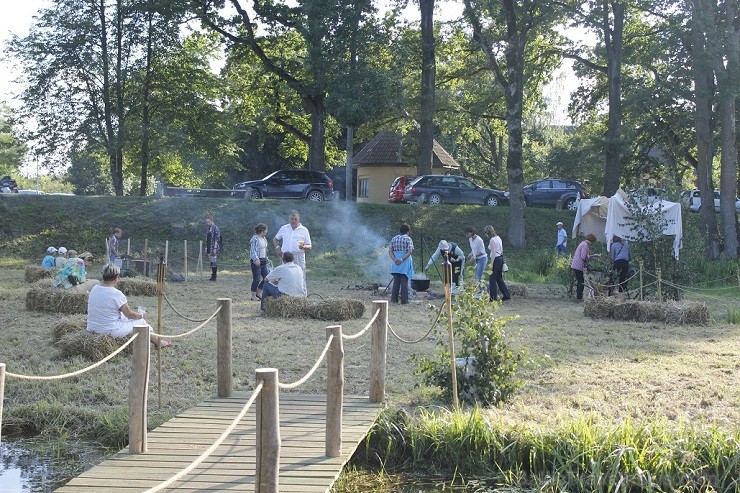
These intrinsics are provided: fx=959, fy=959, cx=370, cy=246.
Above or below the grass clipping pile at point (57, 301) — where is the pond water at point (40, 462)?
below

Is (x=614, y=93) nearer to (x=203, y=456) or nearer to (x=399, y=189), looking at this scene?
(x=399, y=189)

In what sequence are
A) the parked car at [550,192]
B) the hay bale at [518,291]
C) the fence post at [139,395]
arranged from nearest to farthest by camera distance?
the fence post at [139,395] → the hay bale at [518,291] → the parked car at [550,192]

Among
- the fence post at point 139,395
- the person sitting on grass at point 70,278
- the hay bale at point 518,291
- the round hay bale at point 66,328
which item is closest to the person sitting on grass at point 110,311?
the round hay bale at point 66,328

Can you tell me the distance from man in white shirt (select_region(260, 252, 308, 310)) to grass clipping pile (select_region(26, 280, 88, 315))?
299cm

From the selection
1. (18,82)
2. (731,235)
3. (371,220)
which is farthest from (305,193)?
(731,235)

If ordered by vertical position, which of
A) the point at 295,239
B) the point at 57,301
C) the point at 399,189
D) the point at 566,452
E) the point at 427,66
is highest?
the point at 427,66

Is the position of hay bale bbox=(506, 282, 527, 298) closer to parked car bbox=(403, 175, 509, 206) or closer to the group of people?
the group of people

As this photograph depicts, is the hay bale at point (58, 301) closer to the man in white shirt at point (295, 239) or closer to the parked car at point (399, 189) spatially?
the man in white shirt at point (295, 239)

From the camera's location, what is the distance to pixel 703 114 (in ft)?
98.2

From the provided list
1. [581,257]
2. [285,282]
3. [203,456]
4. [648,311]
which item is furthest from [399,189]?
[203,456]

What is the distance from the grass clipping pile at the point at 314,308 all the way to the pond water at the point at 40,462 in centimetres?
725

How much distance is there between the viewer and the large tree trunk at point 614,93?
34.4m

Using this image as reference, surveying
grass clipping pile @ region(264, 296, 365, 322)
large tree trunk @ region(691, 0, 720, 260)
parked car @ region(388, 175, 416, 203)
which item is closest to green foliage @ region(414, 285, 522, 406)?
grass clipping pile @ region(264, 296, 365, 322)

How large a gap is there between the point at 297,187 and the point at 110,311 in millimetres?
27190
